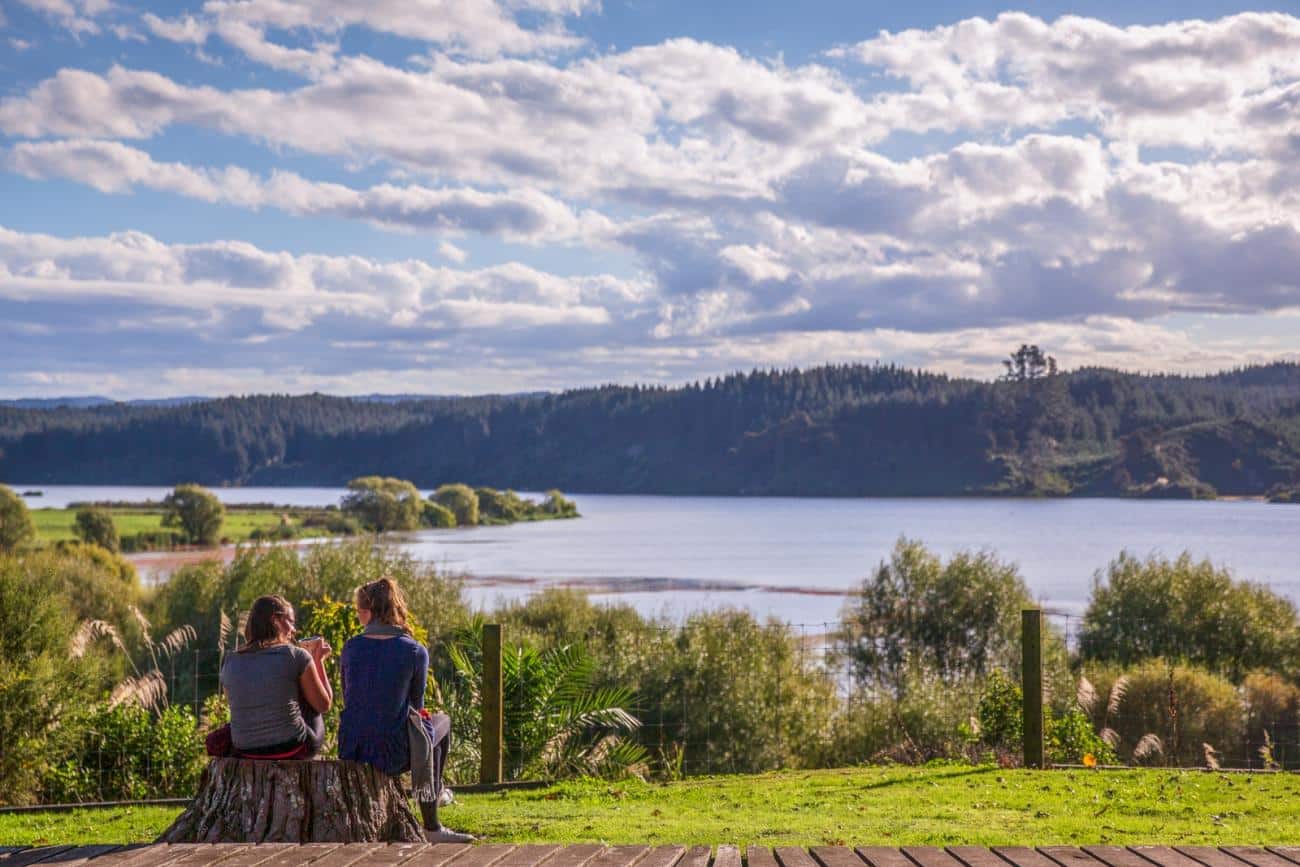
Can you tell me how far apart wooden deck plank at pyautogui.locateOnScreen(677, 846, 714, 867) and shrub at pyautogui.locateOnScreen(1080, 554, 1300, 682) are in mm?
29827

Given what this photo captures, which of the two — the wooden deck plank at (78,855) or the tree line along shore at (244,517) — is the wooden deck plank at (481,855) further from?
the tree line along shore at (244,517)

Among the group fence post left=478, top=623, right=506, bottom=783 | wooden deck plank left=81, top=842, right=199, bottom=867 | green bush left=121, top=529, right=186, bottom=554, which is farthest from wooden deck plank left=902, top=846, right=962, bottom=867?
green bush left=121, top=529, right=186, bottom=554

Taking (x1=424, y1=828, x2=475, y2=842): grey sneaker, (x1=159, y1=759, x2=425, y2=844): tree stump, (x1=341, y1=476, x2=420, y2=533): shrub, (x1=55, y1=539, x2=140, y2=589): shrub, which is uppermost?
(x1=159, y1=759, x2=425, y2=844): tree stump

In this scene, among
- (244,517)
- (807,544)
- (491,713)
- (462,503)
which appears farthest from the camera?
(462,503)

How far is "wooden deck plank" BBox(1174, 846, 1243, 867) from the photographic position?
16.3ft

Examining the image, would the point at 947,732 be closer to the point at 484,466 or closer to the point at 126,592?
the point at 126,592

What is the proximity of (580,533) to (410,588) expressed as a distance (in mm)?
80638

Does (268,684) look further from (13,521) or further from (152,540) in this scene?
(152,540)

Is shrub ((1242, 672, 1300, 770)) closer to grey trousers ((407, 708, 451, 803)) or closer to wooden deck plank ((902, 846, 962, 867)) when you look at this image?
grey trousers ((407, 708, 451, 803))

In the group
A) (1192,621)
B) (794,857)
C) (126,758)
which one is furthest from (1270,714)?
(794,857)

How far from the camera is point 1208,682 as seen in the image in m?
25.8

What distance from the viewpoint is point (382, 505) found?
114 metres

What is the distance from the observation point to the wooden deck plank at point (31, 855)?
5027mm

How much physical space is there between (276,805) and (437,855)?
1.27 meters
